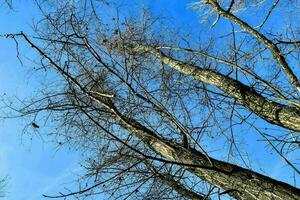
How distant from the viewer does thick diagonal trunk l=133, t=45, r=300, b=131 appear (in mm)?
4750

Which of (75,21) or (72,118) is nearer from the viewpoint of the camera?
(75,21)

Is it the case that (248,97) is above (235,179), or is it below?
above

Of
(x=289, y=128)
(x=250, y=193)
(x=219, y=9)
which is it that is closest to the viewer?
(x=250, y=193)

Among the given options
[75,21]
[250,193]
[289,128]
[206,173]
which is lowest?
[250,193]

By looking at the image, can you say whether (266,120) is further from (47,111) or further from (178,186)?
(47,111)

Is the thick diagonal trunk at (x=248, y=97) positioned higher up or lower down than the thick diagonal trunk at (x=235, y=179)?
higher up

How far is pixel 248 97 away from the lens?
520 cm

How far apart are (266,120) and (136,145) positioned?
1.38m

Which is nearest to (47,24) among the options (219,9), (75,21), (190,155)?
(75,21)

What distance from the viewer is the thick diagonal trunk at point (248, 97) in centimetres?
475

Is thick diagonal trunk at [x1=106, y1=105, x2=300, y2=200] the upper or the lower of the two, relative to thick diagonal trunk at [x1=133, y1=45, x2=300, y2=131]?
lower

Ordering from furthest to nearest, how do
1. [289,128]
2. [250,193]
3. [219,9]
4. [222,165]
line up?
[219,9]
[289,128]
[222,165]
[250,193]

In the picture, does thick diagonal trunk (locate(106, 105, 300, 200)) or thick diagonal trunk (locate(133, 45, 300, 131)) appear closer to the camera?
thick diagonal trunk (locate(106, 105, 300, 200))

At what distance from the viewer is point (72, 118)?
15.2ft
